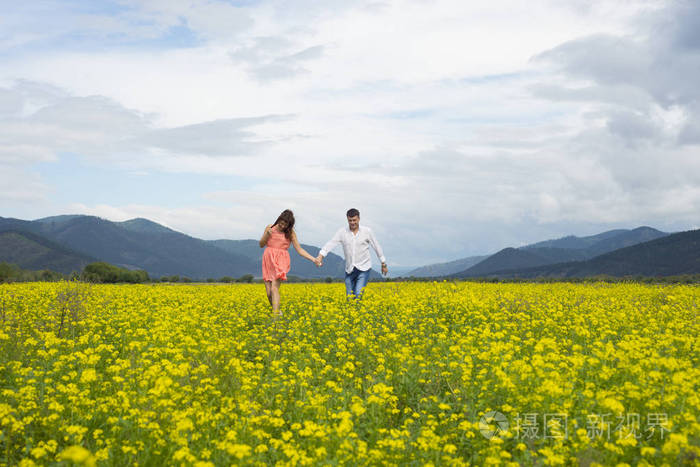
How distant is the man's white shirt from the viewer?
13836mm

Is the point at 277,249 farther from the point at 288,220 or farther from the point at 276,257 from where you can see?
the point at 288,220

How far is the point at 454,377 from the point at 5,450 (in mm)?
5840

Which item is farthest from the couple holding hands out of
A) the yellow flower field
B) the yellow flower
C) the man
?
the yellow flower

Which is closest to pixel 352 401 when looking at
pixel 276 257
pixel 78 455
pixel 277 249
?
pixel 78 455

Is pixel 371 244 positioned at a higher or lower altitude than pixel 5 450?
higher

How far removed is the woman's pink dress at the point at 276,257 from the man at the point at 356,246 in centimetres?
111

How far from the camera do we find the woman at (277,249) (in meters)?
12.9

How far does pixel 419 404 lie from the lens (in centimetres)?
686

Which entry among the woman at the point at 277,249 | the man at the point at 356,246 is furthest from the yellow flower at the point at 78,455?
the man at the point at 356,246

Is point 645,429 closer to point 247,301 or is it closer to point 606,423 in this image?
point 606,423

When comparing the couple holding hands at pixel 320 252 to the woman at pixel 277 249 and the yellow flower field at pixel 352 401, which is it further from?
the yellow flower field at pixel 352 401

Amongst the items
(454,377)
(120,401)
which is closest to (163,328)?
(120,401)

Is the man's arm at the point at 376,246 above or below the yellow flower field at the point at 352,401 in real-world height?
above

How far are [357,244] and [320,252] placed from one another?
3.64 feet
